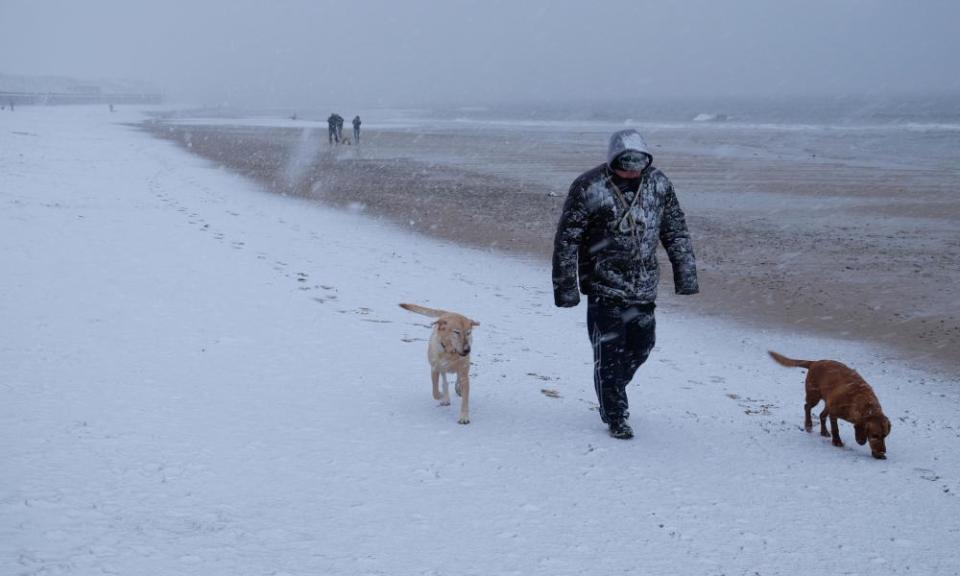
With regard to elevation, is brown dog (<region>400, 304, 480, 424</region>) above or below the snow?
above

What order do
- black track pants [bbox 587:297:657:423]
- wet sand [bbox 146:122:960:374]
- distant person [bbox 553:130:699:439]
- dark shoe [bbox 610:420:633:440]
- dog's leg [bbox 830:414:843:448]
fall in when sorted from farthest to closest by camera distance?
wet sand [bbox 146:122:960:374] < dog's leg [bbox 830:414:843:448] < dark shoe [bbox 610:420:633:440] < black track pants [bbox 587:297:657:423] < distant person [bbox 553:130:699:439]

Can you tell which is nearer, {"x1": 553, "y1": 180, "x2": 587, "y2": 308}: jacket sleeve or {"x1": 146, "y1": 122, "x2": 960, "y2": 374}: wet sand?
{"x1": 553, "y1": 180, "x2": 587, "y2": 308}: jacket sleeve

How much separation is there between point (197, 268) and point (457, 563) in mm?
6729

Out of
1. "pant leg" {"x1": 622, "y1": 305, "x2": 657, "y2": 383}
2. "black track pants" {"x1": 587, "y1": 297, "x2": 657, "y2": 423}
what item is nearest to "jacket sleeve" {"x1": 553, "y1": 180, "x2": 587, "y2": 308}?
"black track pants" {"x1": 587, "y1": 297, "x2": 657, "y2": 423}

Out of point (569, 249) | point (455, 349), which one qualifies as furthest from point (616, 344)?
point (455, 349)

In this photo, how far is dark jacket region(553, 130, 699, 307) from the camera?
4719 mm

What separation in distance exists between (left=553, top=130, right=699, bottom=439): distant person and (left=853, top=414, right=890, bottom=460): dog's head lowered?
1498mm

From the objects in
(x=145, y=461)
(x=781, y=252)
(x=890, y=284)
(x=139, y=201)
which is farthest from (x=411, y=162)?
(x=145, y=461)

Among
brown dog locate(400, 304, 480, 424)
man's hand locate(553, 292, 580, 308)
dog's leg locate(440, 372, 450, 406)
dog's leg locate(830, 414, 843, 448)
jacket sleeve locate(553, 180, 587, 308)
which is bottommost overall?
dog's leg locate(830, 414, 843, 448)

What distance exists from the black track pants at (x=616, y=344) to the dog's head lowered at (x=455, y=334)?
0.83 m

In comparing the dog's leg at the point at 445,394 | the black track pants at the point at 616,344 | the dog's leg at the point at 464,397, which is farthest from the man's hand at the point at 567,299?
the dog's leg at the point at 445,394

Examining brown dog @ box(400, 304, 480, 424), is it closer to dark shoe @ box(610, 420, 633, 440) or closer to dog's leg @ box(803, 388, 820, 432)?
dark shoe @ box(610, 420, 633, 440)

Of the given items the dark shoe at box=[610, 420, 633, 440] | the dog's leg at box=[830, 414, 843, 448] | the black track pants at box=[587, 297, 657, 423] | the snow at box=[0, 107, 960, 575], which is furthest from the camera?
the dog's leg at box=[830, 414, 843, 448]

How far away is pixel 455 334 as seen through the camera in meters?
5.02
